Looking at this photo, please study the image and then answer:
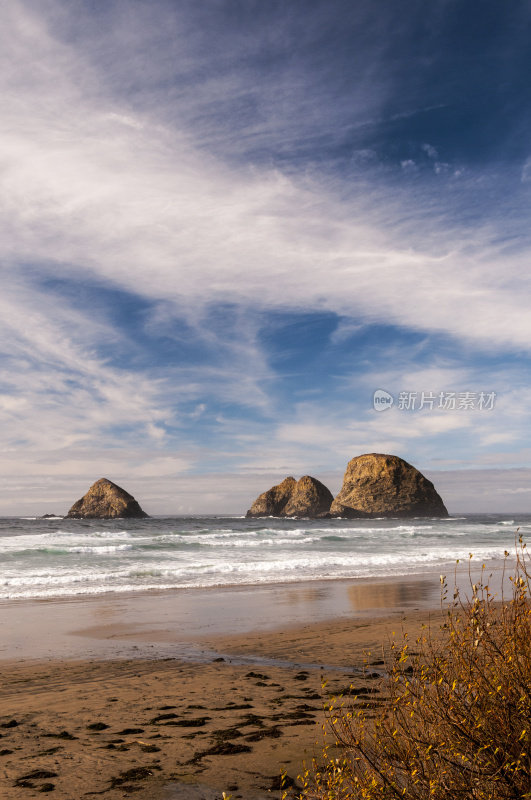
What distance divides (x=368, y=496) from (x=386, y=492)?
3.71m

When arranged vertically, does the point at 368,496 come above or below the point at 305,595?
above

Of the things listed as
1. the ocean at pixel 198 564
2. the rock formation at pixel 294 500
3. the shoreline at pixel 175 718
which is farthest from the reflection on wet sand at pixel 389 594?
the rock formation at pixel 294 500

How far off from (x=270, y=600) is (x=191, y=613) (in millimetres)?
2752

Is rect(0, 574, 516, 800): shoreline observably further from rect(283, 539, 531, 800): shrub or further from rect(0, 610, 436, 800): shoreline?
rect(283, 539, 531, 800): shrub

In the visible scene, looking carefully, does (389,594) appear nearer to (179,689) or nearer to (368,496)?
(179,689)

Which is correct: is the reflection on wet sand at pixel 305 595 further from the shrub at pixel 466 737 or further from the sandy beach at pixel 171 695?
the shrub at pixel 466 737

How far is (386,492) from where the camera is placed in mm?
112688

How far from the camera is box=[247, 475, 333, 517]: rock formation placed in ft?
388

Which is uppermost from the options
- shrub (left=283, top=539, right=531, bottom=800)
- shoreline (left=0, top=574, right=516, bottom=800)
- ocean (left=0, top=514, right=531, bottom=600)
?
shrub (left=283, top=539, right=531, bottom=800)

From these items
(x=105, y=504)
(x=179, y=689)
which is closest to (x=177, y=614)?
(x=179, y=689)

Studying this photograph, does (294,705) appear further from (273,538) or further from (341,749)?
(273,538)

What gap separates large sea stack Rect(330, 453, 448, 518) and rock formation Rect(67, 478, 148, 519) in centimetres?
3884

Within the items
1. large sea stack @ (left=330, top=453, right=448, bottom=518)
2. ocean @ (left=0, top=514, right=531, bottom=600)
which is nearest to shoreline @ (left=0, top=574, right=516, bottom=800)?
ocean @ (left=0, top=514, right=531, bottom=600)

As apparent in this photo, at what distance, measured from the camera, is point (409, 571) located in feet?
75.2
